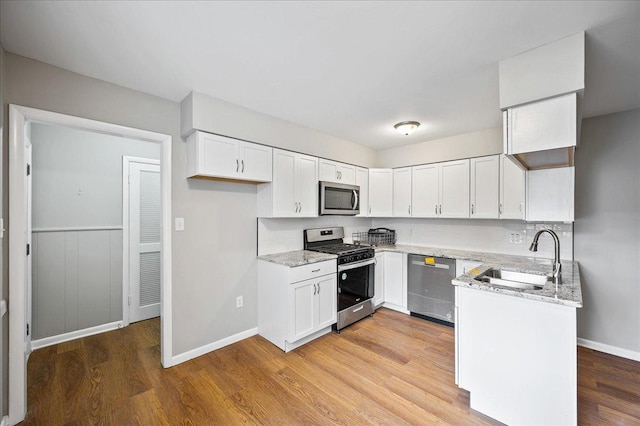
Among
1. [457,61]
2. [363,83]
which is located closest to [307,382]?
[363,83]

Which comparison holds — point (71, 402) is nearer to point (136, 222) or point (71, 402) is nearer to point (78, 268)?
point (78, 268)

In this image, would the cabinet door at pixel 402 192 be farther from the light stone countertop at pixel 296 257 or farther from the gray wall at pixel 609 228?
the gray wall at pixel 609 228

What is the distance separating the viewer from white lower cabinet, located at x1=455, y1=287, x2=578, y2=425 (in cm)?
159

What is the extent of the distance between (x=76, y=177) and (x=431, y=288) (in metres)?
4.48

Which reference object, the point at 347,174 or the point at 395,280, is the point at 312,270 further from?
the point at 347,174

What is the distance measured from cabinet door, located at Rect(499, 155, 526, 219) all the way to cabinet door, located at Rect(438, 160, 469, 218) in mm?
389

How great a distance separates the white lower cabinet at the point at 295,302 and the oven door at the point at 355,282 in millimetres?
111

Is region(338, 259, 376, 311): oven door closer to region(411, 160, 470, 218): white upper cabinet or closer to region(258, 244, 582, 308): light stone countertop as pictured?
region(258, 244, 582, 308): light stone countertop

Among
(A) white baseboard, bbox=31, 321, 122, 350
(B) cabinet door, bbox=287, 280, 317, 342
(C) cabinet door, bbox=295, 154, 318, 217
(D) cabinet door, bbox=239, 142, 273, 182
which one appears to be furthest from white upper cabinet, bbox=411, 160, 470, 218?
(A) white baseboard, bbox=31, 321, 122, 350

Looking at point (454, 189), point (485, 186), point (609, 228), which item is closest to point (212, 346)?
point (454, 189)

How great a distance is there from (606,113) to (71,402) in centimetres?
558

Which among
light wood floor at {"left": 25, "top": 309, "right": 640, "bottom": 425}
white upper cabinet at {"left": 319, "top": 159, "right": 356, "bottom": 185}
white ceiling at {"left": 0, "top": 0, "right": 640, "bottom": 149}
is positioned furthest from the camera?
white upper cabinet at {"left": 319, "top": 159, "right": 356, "bottom": 185}

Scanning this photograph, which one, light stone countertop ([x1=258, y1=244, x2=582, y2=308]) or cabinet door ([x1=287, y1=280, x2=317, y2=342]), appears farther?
cabinet door ([x1=287, y1=280, x2=317, y2=342])

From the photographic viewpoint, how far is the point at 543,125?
1737 millimetres
